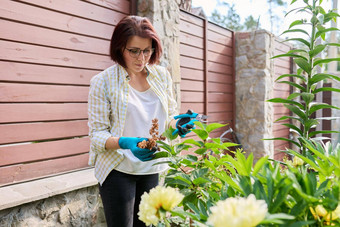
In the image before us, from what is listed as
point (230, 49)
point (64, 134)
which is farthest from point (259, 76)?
point (64, 134)

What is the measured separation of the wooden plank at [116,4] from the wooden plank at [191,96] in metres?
1.34

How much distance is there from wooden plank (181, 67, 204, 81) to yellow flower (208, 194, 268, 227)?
11.4 feet

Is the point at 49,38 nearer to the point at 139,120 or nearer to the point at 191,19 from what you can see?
the point at 139,120

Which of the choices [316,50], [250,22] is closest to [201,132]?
[316,50]

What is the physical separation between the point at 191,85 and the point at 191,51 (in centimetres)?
45

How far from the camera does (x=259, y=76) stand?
4754mm

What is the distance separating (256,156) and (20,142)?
142 inches

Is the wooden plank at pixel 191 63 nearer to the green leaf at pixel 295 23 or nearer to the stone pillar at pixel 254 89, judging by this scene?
the stone pillar at pixel 254 89

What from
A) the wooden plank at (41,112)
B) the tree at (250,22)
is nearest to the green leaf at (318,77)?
the wooden plank at (41,112)

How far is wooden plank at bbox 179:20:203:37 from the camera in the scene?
3.81m

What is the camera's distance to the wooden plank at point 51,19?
2061 mm

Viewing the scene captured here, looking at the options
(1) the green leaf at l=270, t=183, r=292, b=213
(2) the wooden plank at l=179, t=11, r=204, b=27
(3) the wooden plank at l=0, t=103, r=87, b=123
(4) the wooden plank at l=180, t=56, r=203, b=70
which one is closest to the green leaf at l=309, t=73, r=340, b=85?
(1) the green leaf at l=270, t=183, r=292, b=213

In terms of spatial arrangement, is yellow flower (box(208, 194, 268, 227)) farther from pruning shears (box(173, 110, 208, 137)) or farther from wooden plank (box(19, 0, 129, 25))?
wooden plank (box(19, 0, 129, 25))

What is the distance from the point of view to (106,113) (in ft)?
4.85
